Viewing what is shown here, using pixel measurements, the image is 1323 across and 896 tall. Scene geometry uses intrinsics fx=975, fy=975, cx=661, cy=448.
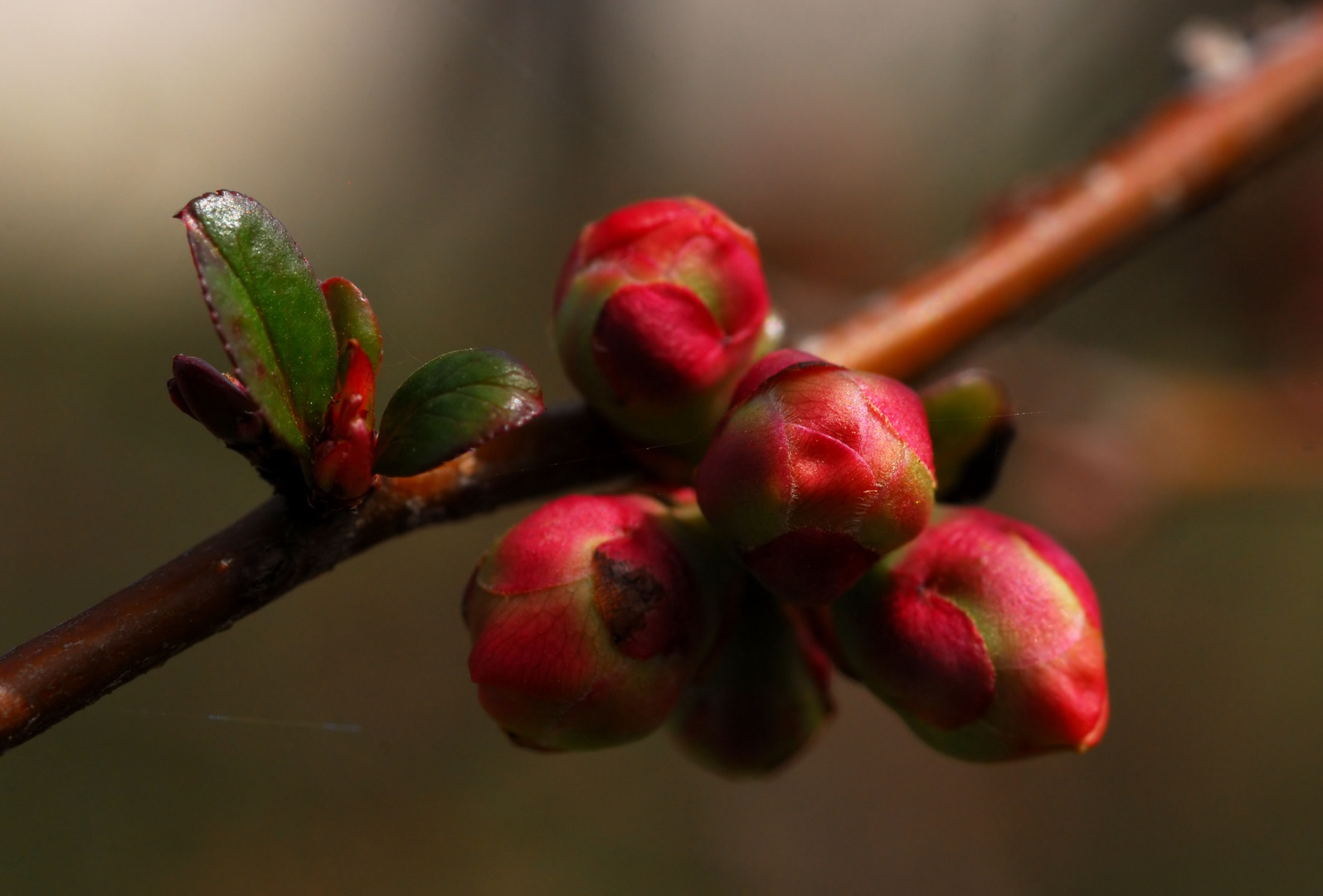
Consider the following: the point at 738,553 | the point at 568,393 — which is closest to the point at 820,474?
the point at 738,553

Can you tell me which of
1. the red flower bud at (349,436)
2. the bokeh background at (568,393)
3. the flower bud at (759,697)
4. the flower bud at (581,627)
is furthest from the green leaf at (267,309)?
the bokeh background at (568,393)

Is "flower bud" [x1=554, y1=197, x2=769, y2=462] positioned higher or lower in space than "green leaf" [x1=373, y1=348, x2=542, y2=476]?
lower

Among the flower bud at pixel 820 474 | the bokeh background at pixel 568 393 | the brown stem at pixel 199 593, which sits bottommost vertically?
the bokeh background at pixel 568 393

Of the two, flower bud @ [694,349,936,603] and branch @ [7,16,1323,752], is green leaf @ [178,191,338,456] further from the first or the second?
flower bud @ [694,349,936,603]

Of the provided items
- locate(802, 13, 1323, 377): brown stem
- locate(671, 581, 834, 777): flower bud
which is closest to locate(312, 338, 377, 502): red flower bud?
locate(671, 581, 834, 777): flower bud

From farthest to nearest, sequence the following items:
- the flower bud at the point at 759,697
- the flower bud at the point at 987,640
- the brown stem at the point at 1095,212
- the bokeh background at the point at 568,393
→ the bokeh background at the point at 568,393 < the brown stem at the point at 1095,212 < the flower bud at the point at 759,697 < the flower bud at the point at 987,640

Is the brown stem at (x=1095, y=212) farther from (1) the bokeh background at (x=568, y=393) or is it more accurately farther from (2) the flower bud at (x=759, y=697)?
(2) the flower bud at (x=759, y=697)

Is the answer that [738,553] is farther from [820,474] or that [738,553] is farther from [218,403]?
[218,403]
